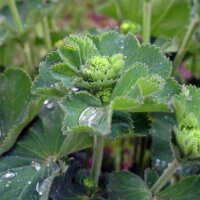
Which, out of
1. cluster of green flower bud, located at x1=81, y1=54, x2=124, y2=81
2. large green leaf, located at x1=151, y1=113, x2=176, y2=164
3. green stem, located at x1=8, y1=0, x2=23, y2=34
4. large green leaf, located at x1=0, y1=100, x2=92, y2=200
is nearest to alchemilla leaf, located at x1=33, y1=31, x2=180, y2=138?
cluster of green flower bud, located at x1=81, y1=54, x2=124, y2=81

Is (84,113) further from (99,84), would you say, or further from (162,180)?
(162,180)

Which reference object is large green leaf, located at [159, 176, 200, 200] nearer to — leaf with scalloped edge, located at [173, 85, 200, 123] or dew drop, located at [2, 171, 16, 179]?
leaf with scalloped edge, located at [173, 85, 200, 123]

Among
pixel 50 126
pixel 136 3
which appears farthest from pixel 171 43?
pixel 50 126

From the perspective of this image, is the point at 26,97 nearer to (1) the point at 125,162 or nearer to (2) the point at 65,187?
(2) the point at 65,187

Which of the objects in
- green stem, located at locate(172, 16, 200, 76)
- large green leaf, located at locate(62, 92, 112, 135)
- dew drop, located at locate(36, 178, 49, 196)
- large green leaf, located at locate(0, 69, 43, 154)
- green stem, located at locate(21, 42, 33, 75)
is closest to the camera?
large green leaf, located at locate(62, 92, 112, 135)

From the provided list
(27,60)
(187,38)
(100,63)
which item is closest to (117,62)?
(100,63)

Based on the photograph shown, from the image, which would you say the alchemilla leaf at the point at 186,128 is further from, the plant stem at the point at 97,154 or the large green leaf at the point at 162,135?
the large green leaf at the point at 162,135

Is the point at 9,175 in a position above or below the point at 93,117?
below
